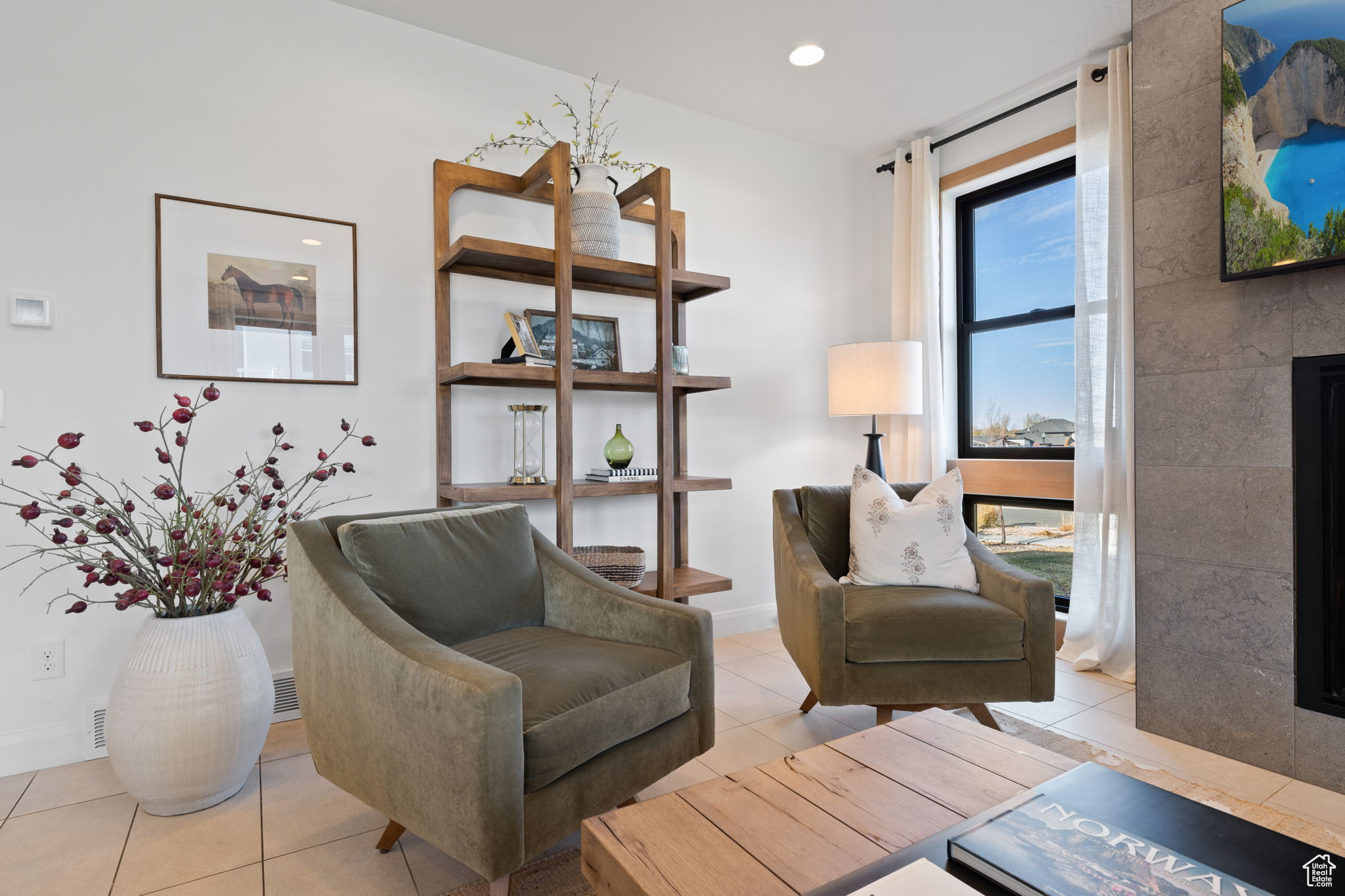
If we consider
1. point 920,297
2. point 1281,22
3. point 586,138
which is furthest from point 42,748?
point 1281,22

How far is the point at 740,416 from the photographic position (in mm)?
3666

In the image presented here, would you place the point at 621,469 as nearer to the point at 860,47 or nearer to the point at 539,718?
the point at 539,718

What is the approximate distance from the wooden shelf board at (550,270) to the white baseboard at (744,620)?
5.23ft

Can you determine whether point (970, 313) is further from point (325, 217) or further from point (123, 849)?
point (123, 849)

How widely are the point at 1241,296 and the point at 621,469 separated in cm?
222

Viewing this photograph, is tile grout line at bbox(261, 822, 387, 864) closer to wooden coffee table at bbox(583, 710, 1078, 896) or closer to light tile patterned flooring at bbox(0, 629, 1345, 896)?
light tile patterned flooring at bbox(0, 629, 1345, 896)

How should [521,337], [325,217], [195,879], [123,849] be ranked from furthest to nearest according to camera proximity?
[521,337], [325,217], [123,849], [195,879]

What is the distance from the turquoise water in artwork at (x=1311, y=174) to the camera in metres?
1.86

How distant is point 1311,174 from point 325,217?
3090 millimetres

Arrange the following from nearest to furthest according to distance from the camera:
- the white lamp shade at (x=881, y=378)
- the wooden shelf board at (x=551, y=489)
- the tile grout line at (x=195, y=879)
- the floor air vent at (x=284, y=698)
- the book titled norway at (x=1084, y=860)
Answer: the book titled norway at (x=1084, y=860) → the tile grout line at (x=195, y=879) → the floor air vent at (x=284, y=698) → the wooden shelf board at (x=551, y=489) → the white lamp shade at (x=881, y=378)

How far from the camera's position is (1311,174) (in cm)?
191

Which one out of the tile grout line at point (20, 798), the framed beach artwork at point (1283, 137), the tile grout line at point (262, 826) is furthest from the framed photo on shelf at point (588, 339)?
the framed beach artwork at point (1283, 137)

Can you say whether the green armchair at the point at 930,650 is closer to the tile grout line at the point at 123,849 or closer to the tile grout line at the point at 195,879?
the tile grout line at the point at 195,879

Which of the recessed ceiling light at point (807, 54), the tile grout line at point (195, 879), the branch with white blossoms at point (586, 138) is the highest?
the recessed ceiling light at point (807, 54)
